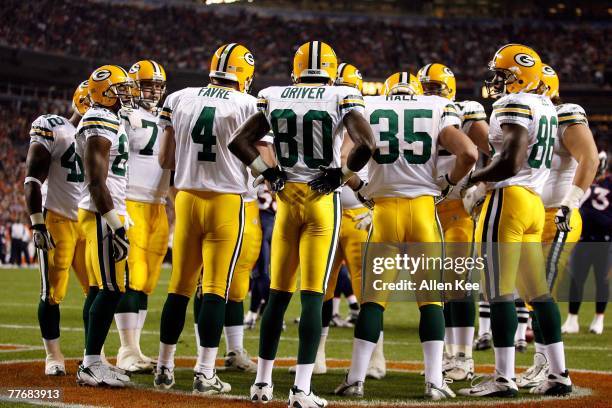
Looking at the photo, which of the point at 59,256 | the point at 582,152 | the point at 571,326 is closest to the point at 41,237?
the point at 59,256

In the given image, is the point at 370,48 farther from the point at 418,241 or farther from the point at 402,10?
the point at 418,241

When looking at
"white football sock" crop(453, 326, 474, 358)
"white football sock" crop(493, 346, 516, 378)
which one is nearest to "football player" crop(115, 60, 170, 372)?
"white football sock" crop(453, 326, 474, 358)

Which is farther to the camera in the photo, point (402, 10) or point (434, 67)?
point (402, 10)

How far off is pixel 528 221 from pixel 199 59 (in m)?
29.5

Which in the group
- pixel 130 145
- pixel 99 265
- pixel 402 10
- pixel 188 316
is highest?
pixel 402 10

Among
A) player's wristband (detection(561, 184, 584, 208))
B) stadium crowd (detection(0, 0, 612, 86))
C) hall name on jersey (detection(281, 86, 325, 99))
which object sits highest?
stadium crowd (detection(0, 0, 612, 86))

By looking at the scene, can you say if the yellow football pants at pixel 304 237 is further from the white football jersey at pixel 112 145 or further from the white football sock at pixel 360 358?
the white football jersey at pixel 112 145

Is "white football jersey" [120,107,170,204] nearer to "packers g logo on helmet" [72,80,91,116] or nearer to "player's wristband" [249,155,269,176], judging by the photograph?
"packers g logo on helmet" [72,80,91,116]

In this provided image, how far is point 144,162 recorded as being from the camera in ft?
23.6

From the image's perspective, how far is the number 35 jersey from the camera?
225 inches

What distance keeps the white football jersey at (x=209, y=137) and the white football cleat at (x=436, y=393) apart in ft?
5.78

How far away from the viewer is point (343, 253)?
7023 millimetres

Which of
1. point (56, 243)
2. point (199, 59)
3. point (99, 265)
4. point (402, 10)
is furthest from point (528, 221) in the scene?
point (402, 10)

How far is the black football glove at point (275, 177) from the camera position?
5.35 meters
